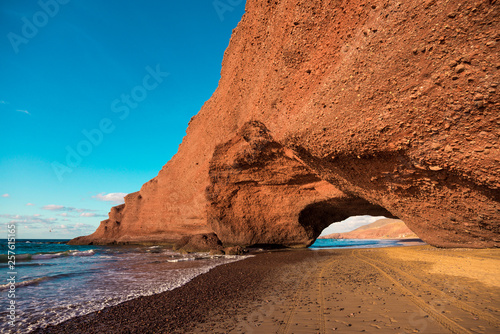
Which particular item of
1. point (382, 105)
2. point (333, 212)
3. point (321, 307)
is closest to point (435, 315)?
point (321, 307)

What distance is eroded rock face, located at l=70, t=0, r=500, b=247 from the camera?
15.5 feet

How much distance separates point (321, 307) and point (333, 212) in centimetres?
1574

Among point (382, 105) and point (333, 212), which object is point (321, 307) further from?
point (333, 212)

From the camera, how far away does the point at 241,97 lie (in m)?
13.8

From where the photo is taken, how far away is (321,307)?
3875 mm

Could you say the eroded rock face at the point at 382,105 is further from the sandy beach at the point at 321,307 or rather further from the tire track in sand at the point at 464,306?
the tire track in sand at the point at 464,306

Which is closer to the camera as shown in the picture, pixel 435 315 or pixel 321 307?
pixel 435 315

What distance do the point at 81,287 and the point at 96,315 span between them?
2885 millimetres

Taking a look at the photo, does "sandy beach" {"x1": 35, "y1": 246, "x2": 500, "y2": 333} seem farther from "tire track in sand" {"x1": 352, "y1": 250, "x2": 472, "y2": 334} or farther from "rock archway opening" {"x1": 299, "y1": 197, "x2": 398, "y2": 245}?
"rock archway opening" {"x1": 299, "y1": 197, "x2": 398, "y2": 245}

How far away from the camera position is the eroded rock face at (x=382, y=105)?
4.71 m

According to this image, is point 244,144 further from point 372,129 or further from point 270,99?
point 372,129

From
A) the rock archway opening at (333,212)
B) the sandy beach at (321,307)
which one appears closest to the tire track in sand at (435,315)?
the sandy beach at (321,307)

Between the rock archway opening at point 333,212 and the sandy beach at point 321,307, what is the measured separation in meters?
9.32

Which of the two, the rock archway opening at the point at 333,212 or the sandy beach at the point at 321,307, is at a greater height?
the rock archway opening at the point at 333,212
